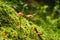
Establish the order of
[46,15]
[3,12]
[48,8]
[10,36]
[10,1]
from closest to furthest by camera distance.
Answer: [10,36]
[3,12]
[10,1]
[46,15]
[48,8]

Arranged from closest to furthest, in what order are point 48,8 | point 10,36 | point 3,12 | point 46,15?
point 10,36 → point 3,12 → point 46,15 → point 48,8

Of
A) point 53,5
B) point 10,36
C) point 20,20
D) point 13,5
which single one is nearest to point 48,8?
point 53,5

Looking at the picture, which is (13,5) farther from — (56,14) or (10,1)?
(56,14)

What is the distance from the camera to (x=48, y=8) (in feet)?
17.8

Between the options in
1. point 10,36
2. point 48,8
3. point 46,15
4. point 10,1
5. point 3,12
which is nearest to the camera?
point 10,36

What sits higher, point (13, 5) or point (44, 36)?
point (13, 5)

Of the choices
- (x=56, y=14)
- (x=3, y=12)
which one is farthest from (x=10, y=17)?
(x=56, y=14)

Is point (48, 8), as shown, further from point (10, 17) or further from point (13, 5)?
point (10, 17)

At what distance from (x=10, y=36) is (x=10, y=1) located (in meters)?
0.94

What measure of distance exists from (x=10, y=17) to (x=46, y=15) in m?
2.02

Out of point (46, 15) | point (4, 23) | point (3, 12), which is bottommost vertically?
point (4, 23)

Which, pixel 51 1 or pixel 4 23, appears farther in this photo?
pixel 51 1

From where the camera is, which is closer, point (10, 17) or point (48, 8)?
point (10, 17)

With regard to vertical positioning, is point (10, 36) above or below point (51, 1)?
below
